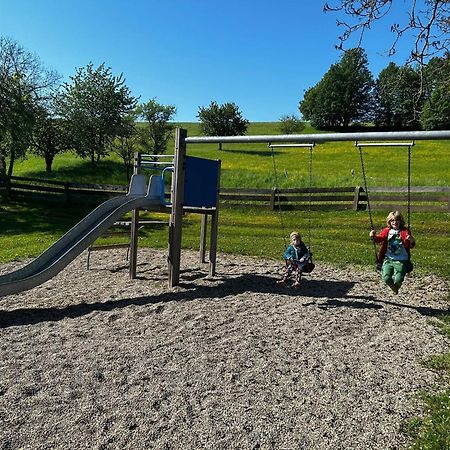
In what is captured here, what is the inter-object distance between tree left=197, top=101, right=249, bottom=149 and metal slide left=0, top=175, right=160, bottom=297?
42.9 metres

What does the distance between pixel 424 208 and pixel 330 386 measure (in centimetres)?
1367

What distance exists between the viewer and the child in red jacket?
6102 mm

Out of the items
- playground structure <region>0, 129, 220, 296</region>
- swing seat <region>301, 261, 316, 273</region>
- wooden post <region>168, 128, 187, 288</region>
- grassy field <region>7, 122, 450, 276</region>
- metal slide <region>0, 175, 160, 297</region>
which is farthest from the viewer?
grassy field <region>7, 122, 450, 276</region>

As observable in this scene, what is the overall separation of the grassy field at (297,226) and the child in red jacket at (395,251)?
2.68 ft

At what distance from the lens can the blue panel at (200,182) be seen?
7.51m

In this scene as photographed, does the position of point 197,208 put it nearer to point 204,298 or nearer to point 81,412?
point 204,298

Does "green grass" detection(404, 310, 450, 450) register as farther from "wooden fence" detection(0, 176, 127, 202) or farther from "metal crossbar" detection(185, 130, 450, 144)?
"wooden fence" detection(0, 176, 127, 202)

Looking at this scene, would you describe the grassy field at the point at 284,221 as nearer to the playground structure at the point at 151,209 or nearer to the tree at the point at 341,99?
the playground structure at the point at 151,209

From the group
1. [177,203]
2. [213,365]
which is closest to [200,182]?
[177,203]

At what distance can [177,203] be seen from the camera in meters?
7.34

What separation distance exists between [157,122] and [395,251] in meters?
30.4

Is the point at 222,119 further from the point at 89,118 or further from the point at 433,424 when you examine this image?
the point at 433,424

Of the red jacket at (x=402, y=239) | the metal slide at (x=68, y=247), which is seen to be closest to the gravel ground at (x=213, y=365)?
the metal slide at (x=68, y=247)

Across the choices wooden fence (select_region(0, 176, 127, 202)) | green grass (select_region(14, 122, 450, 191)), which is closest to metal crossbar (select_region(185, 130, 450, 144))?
green grass (select_region(14, 122, 450, 191))
